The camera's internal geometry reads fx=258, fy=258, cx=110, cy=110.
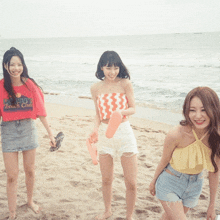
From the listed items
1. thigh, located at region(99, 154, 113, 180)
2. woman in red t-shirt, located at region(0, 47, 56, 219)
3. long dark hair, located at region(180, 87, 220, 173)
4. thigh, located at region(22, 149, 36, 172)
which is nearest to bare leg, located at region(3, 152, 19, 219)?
woman in red t-shirt, located at region(0, 47, 56, 219)

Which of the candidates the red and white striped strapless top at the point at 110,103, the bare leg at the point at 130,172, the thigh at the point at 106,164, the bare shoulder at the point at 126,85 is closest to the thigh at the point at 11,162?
the thigh at the point at 106,164

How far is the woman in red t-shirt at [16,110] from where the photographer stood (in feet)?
8.31

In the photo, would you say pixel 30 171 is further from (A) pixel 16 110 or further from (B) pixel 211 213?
(B) pixel 211 213

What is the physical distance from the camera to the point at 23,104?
257 centimetres

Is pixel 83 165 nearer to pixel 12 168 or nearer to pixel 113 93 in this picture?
pixel 12 168

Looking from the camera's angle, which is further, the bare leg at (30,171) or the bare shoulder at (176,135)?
the bare leg at (30,171)

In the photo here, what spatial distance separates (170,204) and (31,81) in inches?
70.2

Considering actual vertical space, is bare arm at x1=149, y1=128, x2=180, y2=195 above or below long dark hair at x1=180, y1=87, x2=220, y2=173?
below

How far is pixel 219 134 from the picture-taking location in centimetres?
177

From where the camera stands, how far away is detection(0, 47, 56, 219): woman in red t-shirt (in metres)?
2.53

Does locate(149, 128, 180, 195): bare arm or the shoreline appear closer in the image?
locate(149, 128, 180, 195): bare arm

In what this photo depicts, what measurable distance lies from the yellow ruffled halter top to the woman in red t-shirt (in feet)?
4.85

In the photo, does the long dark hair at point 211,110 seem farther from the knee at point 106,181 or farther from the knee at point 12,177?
the knee at point 12,177

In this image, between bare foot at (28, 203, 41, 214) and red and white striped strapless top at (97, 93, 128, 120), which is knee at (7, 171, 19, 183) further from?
red and white striped strapless top at (97, 93, 128, 120)
